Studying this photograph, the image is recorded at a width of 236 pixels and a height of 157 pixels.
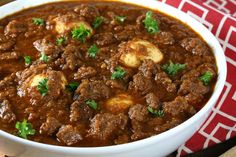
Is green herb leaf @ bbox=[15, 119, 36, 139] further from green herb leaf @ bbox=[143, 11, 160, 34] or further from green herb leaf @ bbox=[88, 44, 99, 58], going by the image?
green herb leaf @ bbox=[143, 11, 160, 34]

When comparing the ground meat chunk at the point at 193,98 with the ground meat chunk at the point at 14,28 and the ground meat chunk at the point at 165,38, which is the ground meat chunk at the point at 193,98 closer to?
the ground meat chunk at the point at 165,38

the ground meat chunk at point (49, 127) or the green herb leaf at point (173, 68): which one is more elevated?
the green herb leaf at point (173, 68)

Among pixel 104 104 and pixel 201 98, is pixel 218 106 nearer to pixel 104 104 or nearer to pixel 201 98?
pixel 201 98

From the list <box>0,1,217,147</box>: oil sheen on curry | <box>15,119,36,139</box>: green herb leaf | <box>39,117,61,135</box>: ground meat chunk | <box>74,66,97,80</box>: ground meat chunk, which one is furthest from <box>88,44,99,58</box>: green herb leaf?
<box>15,119,36,139</box>: green herb leaf

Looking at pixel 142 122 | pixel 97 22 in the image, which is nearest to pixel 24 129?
pixel 142 122

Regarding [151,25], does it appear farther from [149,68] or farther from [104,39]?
[149,68]

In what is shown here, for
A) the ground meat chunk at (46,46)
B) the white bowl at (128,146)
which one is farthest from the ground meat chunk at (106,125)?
the ground meat chunk at (46,46)

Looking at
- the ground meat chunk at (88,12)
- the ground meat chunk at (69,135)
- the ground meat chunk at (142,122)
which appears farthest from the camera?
the ground meat chunk at (88,12)
